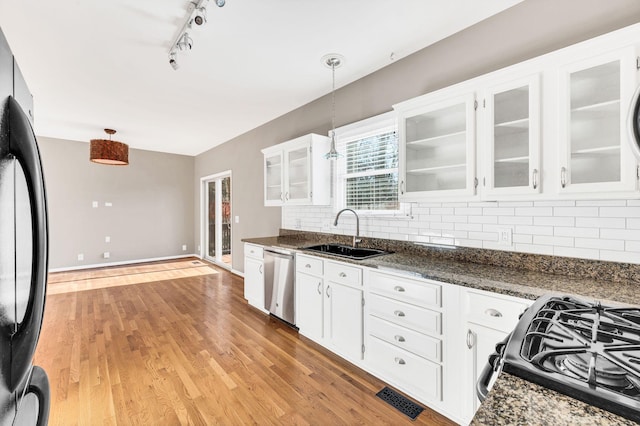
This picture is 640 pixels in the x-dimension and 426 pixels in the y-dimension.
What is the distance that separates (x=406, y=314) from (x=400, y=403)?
61cm

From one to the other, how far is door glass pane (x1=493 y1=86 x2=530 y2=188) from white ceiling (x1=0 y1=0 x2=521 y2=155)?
792mm

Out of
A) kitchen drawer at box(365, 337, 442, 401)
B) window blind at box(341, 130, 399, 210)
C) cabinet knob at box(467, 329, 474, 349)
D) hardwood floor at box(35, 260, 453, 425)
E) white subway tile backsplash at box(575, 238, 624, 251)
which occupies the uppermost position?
window blind at box(341, 130, 399, 210)

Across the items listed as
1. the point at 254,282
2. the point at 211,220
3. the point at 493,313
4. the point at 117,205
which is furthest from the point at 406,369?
the point at 117,205

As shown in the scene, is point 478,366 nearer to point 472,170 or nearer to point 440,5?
point 472,170

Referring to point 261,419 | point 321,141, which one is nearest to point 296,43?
point 321,141

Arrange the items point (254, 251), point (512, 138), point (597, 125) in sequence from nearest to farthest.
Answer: point (597, 125), point (512, 138), point (254, 251)

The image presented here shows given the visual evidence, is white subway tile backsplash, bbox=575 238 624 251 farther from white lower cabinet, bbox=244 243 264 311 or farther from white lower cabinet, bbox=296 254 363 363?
white lower cabinet, bbox=244 243 264 311

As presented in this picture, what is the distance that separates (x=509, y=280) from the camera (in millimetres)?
1661

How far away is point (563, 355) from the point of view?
0.68 meters

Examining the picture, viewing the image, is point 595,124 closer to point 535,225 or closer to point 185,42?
point 535,225

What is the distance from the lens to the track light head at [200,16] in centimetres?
198

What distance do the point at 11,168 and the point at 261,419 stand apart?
6.23 ft

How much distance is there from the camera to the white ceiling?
6.72ft

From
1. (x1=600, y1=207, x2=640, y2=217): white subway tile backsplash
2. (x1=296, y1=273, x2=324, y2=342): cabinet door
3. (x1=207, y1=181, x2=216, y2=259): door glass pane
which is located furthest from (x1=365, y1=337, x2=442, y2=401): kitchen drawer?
(x1=207, y1=181, x2=216, y2=259): door glass pane
